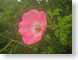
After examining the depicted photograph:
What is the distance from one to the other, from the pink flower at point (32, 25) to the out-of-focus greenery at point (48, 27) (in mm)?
34

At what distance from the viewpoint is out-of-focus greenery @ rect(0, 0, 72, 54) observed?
949mm

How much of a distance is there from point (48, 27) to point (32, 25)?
0.14 metres

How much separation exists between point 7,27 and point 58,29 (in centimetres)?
43

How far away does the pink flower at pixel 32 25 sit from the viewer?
95cm

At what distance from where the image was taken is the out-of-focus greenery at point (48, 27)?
3.11ft

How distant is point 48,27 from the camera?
0.95 m

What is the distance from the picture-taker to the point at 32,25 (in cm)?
96

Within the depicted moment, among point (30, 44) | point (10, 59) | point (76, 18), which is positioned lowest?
point (10, 59)

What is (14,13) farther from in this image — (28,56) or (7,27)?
(28,56)

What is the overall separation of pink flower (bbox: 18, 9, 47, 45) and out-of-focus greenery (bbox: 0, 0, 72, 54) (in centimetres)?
3

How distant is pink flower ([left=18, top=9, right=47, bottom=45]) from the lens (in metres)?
0.95

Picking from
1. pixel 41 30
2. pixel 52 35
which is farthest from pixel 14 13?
pixel 52 35

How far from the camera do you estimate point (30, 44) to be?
0.96 meters

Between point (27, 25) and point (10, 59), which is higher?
point (27, 25)
